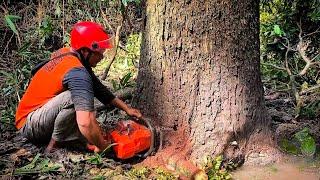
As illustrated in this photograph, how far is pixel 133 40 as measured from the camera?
6777mm

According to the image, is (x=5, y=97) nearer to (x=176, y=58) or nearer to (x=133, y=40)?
(x=176, y=58)

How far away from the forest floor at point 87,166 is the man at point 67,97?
0.10m

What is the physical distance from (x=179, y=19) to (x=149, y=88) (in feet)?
1.88

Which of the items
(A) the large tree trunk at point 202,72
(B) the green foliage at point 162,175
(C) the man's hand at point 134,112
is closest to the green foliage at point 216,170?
(A) the large tree trunk at point 202,72

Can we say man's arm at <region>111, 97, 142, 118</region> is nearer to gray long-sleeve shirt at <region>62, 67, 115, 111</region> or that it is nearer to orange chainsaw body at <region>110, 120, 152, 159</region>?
orange chainsaw body at <region>110, 120, 152, 159</region>

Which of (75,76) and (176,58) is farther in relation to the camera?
(176,58)

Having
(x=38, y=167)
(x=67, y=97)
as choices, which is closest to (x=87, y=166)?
(x=38, y=167)

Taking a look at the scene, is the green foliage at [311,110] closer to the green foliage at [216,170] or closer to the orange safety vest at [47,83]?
the green foliage at [216,170]

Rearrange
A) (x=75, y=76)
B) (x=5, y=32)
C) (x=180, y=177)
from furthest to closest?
(x=5, y=32) → (x=180, y=177) → (x=75, y=76)

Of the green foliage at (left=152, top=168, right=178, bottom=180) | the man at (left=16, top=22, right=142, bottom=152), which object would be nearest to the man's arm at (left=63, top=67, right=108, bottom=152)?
the man at (left=16, top=22, right=142, bottom=152)

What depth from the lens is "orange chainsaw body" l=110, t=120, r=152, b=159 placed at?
9.59 ft

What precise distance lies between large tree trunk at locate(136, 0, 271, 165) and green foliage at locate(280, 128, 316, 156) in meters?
0.43

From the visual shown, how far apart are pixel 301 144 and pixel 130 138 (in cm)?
145

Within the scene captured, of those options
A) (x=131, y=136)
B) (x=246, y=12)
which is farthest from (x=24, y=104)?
(x=246, y=12)
